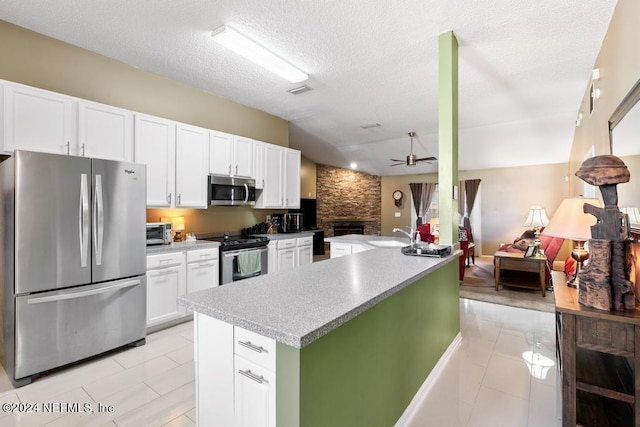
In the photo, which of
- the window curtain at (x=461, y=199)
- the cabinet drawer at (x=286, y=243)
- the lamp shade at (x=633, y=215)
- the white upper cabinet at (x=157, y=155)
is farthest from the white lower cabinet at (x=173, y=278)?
the window curtain at (x=461, y=199)

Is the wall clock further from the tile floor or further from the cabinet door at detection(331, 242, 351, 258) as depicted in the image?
the tile floor

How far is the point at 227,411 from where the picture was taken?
4.19 ft

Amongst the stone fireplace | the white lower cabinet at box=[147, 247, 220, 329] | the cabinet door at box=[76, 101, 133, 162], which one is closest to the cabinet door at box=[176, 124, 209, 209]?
the cabinet door at box=[76, 101, 133, 162]

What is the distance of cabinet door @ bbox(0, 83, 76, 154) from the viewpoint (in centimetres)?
245

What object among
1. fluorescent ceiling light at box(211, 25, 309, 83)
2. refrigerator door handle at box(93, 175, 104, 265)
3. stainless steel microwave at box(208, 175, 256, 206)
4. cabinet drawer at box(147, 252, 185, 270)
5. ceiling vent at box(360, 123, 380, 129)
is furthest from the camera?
ceiling vent at box(360, 123, 380, 129)

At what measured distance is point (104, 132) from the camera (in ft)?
9.87

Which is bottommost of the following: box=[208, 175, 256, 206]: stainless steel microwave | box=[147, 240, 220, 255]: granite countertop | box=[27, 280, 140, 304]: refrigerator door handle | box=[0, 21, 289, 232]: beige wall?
box=[27, 280, 140, 304]: refrigerator door handle

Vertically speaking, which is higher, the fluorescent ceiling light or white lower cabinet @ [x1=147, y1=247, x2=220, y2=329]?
the fluorescent ceiling light

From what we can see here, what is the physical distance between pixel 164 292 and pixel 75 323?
833 millimetres

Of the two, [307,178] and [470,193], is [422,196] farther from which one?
[307,178]

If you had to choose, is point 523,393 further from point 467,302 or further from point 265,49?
point 265,49

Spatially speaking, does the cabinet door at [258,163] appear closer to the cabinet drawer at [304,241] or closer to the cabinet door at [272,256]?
the cabinet door at [272,256]

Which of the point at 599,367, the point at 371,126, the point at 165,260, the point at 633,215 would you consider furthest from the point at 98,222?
the point at 371,126

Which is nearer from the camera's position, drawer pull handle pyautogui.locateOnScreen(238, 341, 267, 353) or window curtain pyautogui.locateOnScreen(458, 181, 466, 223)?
drawer pull handle pyautogui.locateOnScreen(238, 341, 267, 353)
